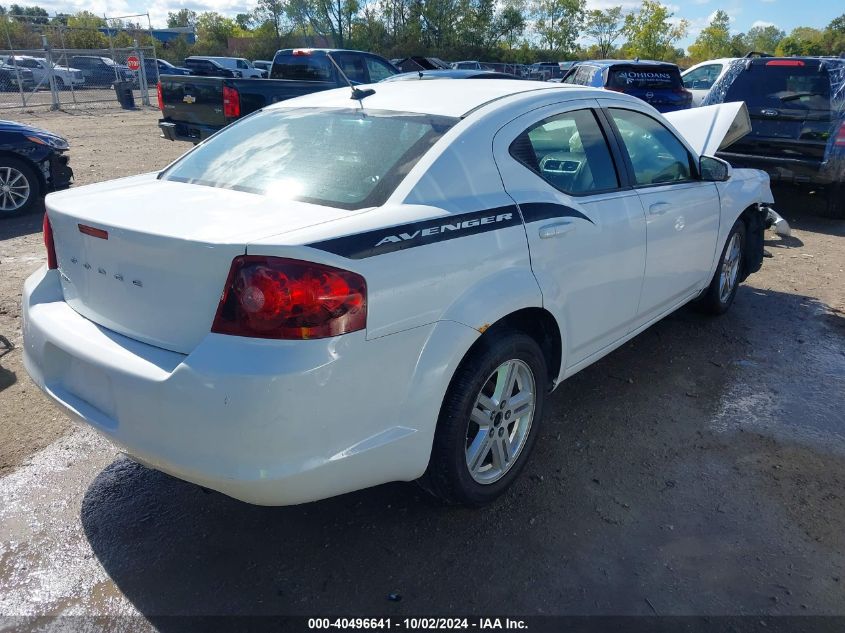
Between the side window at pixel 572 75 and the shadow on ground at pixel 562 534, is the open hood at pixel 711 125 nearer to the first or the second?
the shadow on ground at pixel 562 534

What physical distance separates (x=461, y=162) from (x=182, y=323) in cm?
125

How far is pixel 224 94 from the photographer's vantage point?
9078 mm

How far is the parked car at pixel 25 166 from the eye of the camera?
307 inches

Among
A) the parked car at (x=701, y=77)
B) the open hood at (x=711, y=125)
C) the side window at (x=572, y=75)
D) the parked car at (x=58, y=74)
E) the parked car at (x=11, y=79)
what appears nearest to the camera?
the open hood at (x=711, y=125)

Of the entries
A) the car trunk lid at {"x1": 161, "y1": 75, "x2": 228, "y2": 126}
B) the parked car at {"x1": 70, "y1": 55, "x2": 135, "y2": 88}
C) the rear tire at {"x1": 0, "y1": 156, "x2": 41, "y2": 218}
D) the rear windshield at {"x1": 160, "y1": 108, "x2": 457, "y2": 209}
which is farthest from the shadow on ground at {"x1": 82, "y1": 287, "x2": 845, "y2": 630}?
the parked car at {"x1": 70, "y1": 55, "x2": 135, "y2": 88}

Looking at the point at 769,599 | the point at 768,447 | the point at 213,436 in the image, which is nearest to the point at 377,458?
the point at 213,436

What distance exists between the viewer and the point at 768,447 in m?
3.53

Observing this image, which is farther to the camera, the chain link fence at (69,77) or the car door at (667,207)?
the chain link fence at (69,77)

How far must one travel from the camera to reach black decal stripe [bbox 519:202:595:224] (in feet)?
9.49

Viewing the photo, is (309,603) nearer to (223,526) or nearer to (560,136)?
(223,526)

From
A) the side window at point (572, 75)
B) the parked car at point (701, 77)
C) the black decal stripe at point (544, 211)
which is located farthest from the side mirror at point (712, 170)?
the parked car at point (701, 77)

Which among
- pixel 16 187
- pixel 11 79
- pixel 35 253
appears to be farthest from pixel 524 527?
pixel 11 79

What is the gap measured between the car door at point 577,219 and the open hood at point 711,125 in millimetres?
2662

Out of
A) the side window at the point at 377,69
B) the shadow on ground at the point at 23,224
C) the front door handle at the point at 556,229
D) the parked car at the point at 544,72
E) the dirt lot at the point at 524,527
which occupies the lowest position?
the shadow on ground at the point at 23,224
